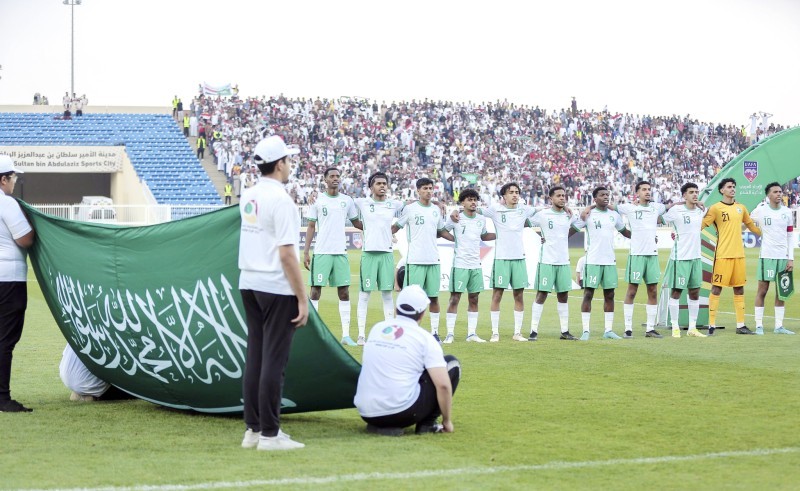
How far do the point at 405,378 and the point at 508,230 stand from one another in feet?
23.9

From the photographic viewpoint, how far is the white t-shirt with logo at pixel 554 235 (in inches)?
554

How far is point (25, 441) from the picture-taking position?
693 centimetres

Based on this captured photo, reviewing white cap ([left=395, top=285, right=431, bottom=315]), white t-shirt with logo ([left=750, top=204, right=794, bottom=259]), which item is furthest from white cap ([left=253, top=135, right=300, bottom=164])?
white t-shirt with logo ([left=750, top=204, right=794, bottom=259])

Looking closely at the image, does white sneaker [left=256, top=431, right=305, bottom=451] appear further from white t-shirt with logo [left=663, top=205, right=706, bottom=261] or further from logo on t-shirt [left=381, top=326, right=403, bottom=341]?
white t-shirt with logo [left=663, top=205, right=706, bottom=261]

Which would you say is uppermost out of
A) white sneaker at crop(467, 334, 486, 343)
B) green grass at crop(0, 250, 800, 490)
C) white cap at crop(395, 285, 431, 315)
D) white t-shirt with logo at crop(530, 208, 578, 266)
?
white t-shirt with logo at crop(530, 208, 578, 266)

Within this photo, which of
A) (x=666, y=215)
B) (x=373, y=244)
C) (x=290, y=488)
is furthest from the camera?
(x=666, y=215)

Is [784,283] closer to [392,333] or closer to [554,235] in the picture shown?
[554,235]

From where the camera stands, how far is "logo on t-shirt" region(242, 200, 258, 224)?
6.54 metres

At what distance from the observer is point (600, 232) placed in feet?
46.8

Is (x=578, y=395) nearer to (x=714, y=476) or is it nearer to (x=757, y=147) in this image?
(x=714, y=476)

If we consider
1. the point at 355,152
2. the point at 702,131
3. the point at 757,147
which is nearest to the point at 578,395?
the point at 757,147

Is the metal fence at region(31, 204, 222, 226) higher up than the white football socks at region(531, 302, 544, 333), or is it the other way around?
the metal fence at region(31, 204, 222, 226)

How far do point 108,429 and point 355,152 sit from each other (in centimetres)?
4117

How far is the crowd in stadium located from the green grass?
109 ft
